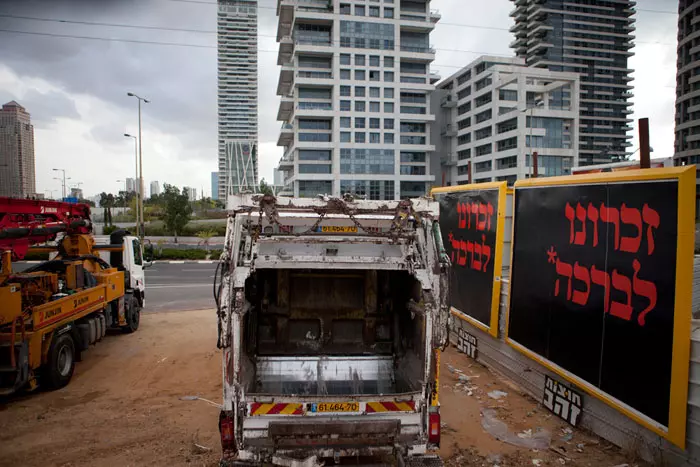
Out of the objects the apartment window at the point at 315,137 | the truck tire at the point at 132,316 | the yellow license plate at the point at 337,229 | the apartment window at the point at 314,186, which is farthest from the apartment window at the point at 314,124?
the yellow license plate at the point at 337,229

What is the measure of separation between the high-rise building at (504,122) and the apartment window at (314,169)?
52.7 feet

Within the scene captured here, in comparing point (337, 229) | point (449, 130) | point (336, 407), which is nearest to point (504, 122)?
point (449, 130)

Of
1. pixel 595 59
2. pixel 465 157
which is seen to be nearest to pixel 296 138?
pixel 465 157

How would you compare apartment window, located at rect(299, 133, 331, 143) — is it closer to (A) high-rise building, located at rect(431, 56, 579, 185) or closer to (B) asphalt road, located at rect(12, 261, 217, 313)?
(A) high-rise building, located at rect(431, 56, 579, 185)

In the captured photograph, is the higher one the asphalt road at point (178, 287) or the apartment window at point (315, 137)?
the apartment window at point (315, 137)

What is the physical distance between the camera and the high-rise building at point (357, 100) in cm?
6238

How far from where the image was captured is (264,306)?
21.0 ft

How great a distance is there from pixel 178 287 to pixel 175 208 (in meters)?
20.6

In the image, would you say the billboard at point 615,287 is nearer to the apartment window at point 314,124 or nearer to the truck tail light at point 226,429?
the truck tail light at point 226,429

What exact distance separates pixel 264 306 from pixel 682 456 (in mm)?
5096

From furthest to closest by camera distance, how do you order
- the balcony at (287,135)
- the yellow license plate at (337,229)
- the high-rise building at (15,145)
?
the balcony at (287,135)
the high-rise building at (15,145)
the yellow license plate at (337,229)

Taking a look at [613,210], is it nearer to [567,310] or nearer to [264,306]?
[567,310]

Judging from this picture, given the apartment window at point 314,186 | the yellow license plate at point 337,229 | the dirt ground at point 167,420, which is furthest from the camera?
the apartment window at point 314,186

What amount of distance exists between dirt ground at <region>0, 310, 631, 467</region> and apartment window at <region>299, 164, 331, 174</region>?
53186mm
